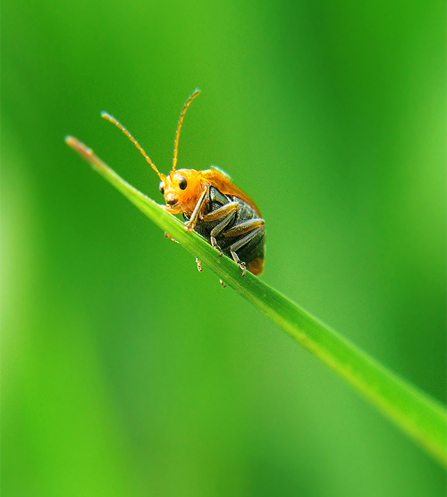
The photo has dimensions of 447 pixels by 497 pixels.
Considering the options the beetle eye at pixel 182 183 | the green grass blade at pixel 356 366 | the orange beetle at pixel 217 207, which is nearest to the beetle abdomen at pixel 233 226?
the orange beetle at pixel 217 207

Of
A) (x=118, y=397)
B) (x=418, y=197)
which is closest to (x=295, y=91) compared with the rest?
(x=418, y=197)

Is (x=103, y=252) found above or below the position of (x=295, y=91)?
below

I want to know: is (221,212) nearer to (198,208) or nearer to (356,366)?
(198,208)

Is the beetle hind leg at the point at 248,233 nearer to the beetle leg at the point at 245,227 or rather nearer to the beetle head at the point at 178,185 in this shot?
the beetle leg at the point at 245,227

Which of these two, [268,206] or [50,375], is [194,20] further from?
[50,375]

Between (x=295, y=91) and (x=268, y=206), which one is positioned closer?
(x=295, y=91)

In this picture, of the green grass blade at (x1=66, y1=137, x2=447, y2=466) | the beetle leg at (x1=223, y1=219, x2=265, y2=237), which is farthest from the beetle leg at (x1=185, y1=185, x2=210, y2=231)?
the green grass blade at (x1=66, y1=137, x2=447, y2=466)

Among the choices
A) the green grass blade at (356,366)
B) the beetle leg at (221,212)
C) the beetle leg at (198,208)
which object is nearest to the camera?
the green grass blade at (356,366)

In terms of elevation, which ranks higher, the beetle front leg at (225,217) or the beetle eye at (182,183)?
the beetle eye at (182,183)
